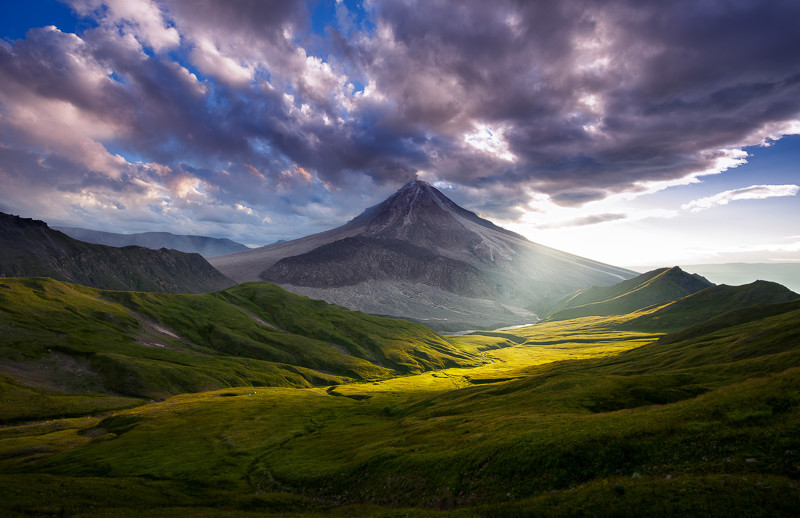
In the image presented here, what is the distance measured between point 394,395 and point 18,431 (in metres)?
102

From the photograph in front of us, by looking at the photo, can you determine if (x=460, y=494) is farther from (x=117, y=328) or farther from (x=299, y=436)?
(x=117, y=328)

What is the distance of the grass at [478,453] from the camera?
2383 centimetres

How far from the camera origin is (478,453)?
38750 millimetres

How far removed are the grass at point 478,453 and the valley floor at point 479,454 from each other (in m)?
0.18

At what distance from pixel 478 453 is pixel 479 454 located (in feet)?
0.84

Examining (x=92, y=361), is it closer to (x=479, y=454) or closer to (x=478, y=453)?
(x=478, y=453)

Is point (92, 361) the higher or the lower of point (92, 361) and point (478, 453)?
the lower

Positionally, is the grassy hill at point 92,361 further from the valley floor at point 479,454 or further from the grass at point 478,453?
the grass at point 478,453

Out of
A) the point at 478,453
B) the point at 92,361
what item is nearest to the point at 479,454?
the point at 478,453

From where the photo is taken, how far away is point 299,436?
275 feet

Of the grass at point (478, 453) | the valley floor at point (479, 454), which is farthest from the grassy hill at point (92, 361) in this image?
the grass at point (478, 453)

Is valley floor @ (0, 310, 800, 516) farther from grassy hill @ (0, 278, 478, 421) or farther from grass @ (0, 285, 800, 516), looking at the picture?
grassy hill @ (0, 278, 478, 421)

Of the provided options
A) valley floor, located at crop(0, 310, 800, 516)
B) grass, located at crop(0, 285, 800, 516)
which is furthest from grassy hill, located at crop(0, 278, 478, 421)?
grass, located at crop(0, 285, 800, 516)

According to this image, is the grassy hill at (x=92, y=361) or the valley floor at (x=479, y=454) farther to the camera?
the grassy hill at (x=92, y=361)
